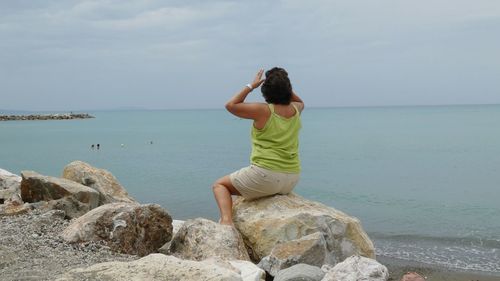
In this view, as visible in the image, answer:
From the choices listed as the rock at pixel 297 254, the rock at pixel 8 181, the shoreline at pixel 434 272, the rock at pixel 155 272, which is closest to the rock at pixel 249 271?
the rock at pixel 155 272

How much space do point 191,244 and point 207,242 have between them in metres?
0.27

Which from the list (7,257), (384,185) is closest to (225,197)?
(7,257)

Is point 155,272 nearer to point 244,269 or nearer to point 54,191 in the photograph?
point 244,269

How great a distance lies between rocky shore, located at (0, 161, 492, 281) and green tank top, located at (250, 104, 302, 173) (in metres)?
0.60

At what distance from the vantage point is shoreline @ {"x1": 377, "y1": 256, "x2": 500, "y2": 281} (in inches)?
400

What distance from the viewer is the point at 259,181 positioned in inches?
317

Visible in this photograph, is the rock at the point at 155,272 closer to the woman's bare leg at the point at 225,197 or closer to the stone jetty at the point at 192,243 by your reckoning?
the stone jetty at the point at 192,243

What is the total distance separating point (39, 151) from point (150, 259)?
141 ft

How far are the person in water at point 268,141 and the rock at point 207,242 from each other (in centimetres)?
40

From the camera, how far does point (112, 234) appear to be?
299 inches

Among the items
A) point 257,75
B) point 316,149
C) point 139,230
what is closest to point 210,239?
point 139,230

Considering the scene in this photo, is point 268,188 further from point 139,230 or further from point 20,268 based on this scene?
point 20,268

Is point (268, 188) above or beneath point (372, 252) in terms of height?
above

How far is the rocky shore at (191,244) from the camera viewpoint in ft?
19.8
